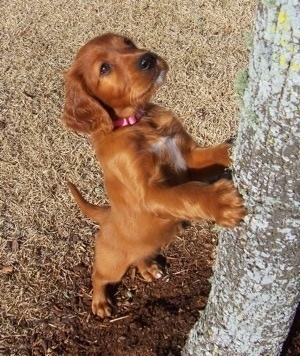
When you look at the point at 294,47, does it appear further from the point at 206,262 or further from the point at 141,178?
the point at 206,262

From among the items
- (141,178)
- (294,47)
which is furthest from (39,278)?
(294,47)

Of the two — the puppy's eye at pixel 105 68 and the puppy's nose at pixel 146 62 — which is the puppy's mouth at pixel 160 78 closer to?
the puppy's nose at pixel 146 62

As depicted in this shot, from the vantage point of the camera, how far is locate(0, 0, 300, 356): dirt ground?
3.41 meters

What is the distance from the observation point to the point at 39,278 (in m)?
3.82

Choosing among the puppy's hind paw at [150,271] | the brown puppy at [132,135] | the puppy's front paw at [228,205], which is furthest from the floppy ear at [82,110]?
the puppy's hind paw at [150,271]

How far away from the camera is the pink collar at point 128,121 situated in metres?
3.02

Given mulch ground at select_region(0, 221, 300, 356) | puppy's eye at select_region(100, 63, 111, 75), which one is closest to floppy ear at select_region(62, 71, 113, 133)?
puppy's eye at select_region(100, 63, 111, 75)

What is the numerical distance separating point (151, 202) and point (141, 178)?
17cm

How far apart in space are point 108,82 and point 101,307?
57.0 inches

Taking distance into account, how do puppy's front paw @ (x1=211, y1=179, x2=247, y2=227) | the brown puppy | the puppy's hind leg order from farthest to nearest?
the puppy's hind leg, the brown puppy, puppy's front paw @ (x1=211, y1=179, x2=247, y2=227)

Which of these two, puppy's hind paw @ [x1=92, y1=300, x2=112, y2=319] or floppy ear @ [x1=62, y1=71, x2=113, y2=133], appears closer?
floppy ear @ [x1=62, y1=71, x2=113, y2=133]

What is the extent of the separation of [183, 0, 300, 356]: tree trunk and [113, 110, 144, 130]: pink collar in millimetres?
944

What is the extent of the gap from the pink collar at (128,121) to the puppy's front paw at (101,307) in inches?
47.4

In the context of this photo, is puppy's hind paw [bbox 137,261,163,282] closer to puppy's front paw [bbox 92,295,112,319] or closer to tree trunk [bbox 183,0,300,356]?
puppy's front paw [bbox 92,295,112,319]
